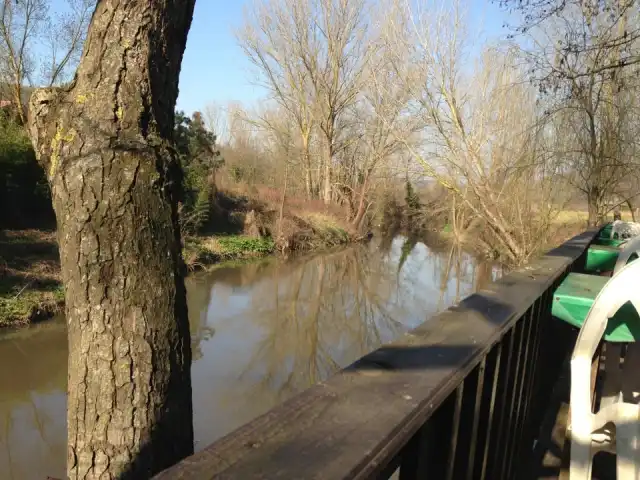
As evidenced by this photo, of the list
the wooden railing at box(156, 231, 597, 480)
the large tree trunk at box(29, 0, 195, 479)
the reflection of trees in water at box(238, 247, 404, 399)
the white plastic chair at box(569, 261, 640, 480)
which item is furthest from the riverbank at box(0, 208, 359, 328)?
the white plastic chair at box(569, 261, 640, 480)

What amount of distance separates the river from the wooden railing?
475cm

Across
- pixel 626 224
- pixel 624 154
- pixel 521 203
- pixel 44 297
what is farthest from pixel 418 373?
pixel 521 203

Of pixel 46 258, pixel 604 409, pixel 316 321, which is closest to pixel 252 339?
pixel 316 321

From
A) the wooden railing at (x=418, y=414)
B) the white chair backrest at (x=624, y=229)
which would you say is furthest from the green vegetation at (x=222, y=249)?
the wooden railing at (x=418, y=414)

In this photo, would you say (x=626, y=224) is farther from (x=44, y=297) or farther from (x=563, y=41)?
(x=44, y=297)

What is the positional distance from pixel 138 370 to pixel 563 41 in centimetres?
793

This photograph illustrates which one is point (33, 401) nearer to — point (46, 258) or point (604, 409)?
point (46, 258)

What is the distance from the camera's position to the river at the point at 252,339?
6.50 meters

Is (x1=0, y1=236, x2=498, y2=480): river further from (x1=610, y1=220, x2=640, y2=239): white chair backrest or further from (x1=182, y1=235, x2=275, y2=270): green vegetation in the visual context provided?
(x1=610, y1=220, x2=640, y2=239): white chair backrest

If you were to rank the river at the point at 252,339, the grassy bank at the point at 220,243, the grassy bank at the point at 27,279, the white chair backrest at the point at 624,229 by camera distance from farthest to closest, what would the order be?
the grassy bank at the point at 220,243
the grassy bank at the point at 27,279
the white chair backrest at the point at 624,229
the river at the point at 252,339

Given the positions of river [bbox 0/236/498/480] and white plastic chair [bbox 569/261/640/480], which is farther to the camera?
river [bbox 0/236/498/480]

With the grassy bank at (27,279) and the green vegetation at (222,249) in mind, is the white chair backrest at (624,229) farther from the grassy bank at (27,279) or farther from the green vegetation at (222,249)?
the green vegetation at (222,249)

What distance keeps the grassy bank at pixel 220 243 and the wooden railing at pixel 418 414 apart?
10.1m

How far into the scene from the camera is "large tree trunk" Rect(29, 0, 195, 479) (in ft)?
6.62
